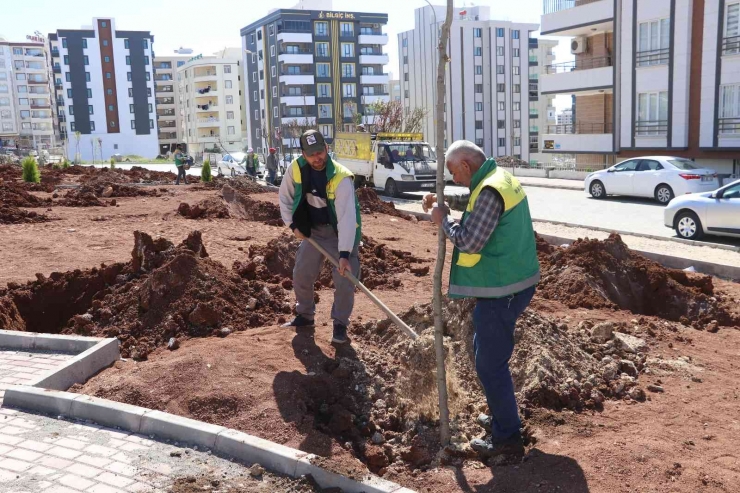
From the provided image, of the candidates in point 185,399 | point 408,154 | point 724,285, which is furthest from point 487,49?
point 185,399

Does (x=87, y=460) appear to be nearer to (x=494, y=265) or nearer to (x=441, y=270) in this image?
(x=441, y=270)

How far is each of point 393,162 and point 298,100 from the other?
200 feet

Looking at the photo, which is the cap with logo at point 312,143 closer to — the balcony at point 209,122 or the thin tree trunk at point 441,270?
the thin tree trunk at point 441,270

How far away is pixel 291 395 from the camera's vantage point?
485 cm

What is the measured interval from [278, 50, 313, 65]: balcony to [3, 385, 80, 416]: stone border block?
7994 centimetres

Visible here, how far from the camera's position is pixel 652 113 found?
32094mm

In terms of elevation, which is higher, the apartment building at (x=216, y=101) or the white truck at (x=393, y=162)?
the apartment building at (x=216, y=101)

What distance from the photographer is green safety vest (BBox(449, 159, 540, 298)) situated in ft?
13.1

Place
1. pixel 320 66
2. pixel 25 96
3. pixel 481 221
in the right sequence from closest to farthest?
pixel 481 221
pixel 320 66
pixel 25 96

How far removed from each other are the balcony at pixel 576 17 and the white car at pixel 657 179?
1378 centimetres

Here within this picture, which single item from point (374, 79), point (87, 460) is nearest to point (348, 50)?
point (374, 79)

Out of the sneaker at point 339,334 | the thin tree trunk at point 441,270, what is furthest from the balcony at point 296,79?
the thin tree trunk at point 441,270

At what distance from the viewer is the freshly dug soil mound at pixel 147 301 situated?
20.7 feet

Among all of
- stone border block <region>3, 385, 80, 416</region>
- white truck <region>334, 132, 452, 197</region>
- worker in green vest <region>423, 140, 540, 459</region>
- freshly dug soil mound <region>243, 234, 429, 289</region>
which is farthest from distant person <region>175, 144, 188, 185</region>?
worker in green vest <region>423, 140, 540, 459</region>
